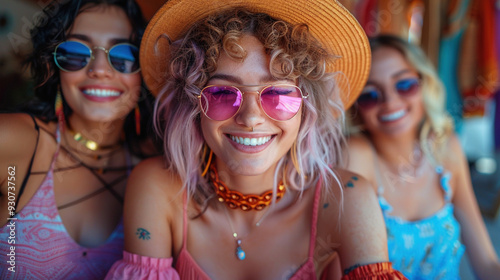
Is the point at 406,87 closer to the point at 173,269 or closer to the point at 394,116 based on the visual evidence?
the point at 394,116

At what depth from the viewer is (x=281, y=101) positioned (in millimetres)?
1524

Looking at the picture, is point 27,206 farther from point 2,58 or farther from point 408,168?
point 408,168

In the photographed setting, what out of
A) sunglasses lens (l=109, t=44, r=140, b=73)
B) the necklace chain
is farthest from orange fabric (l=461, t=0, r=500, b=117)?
sunglasses lens (l=109, t=44, r=140, b=73)

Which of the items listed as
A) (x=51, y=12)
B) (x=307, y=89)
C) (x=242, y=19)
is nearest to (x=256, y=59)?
(x=242, y=19)

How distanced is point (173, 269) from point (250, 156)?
653 millimetres

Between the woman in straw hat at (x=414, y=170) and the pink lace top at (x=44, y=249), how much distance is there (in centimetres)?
162

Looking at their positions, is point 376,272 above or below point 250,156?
below

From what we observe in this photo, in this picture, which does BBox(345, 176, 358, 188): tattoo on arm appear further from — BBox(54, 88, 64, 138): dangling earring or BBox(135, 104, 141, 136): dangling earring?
BBox(54, 88, 64, 138): dangling earring

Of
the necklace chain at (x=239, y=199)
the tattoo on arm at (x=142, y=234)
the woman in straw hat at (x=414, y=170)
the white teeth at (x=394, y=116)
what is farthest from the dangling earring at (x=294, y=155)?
the white teeth at (x=394, y=116)

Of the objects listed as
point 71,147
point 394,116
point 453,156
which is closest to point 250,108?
point 71,147

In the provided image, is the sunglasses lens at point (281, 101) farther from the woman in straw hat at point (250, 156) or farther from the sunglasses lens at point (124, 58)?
the sunglasses lens at point (124, 58)

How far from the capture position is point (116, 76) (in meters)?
1.98

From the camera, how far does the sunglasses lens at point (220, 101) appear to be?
4.95 feet

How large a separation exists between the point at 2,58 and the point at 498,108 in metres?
4.42
